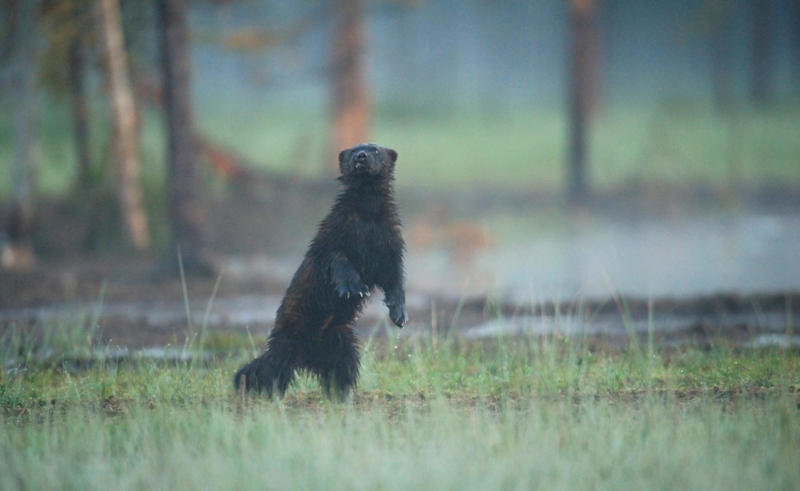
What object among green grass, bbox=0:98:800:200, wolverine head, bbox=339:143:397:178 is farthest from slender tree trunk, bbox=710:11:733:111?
wolverine head, bbox=339:143:397:178

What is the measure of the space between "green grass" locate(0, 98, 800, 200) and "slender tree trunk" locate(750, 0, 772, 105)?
691 mm

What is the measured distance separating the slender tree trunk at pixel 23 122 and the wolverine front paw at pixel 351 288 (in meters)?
9.18

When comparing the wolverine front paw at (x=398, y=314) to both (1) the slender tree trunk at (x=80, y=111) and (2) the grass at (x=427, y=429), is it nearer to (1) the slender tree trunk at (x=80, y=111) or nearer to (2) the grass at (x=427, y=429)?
(2) the grass at (x=427, y=429)

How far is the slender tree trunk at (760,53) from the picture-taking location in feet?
97.5

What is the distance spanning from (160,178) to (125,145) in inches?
111

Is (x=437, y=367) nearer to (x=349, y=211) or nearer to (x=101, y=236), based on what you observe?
(x=349, y=211)

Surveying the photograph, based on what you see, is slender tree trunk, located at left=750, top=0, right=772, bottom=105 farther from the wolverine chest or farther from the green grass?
the wolverine chest

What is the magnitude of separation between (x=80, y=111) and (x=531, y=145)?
15118mm

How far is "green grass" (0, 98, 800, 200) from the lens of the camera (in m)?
22.9

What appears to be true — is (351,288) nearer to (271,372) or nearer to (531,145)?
(271,372)

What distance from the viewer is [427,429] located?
17.0ft

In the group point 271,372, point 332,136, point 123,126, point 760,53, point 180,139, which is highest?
point 760,53

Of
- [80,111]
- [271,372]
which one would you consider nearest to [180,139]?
[80,111]

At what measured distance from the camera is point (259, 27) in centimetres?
1839
